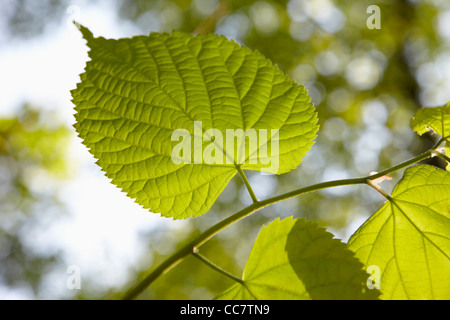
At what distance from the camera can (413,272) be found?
0.78 meters

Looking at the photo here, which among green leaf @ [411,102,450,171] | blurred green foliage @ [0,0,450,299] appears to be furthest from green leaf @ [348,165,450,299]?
blurred green foliage @ [0,0,450,299]

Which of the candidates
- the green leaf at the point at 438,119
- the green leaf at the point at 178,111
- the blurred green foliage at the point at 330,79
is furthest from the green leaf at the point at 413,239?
the blurred green foliage at the point at 330,79

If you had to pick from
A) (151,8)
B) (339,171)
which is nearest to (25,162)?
(151,8)

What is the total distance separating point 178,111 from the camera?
2.39ft

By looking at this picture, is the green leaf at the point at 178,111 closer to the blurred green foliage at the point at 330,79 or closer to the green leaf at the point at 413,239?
the green leaf at the point at 413,239

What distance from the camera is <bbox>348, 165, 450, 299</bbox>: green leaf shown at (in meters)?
0.76

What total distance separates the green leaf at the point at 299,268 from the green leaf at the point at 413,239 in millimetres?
139

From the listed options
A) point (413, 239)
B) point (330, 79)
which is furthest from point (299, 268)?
point (330, 79)

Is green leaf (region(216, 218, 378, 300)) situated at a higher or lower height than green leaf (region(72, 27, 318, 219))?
lower

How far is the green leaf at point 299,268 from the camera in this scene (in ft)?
2.10

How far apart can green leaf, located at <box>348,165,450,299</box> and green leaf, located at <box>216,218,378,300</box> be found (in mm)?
139

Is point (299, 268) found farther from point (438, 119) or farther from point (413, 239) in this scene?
point (438, 119)

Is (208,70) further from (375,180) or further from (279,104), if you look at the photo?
(375,180)

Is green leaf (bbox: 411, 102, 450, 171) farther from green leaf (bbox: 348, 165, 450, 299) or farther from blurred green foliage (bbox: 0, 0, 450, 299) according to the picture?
blurred green foliage (bbox: 0, 0, 450, 299)
